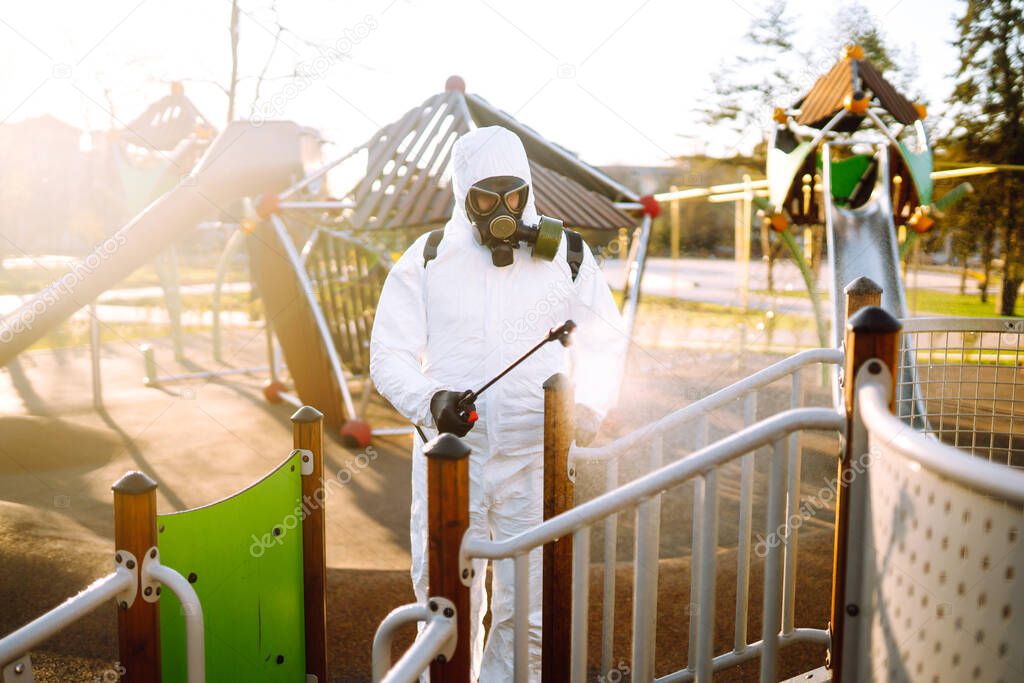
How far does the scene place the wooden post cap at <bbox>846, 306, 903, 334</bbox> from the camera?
1353 mm

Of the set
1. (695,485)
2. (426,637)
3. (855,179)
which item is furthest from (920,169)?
(426,637)

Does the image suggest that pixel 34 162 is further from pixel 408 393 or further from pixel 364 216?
pixel 408 393

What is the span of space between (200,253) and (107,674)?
27.5 meters

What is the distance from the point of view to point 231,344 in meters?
13.4

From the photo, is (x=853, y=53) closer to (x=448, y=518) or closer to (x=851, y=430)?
(x=851, y=430)

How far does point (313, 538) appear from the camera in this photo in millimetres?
2717

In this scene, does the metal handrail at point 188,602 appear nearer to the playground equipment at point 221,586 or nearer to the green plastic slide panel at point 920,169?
the playground equipment at point 221,586

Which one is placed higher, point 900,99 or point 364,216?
point 900,99

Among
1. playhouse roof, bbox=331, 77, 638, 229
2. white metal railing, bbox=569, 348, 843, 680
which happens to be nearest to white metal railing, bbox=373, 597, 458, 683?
white metal railing, bbox=569, 348, 843, 680

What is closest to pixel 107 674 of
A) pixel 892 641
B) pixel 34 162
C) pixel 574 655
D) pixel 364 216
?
pixel 574 655

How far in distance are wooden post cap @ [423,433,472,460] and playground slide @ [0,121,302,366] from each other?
6.48 metres

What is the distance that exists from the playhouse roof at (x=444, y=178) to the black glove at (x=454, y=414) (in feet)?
11.2

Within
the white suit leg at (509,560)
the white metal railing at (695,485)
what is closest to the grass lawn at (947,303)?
the white metal railing at (695,485)

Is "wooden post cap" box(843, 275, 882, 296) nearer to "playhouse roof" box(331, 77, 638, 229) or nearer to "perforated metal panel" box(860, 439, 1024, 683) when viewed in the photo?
"perforated metal panel" box(860, 439, 1024, 683)
